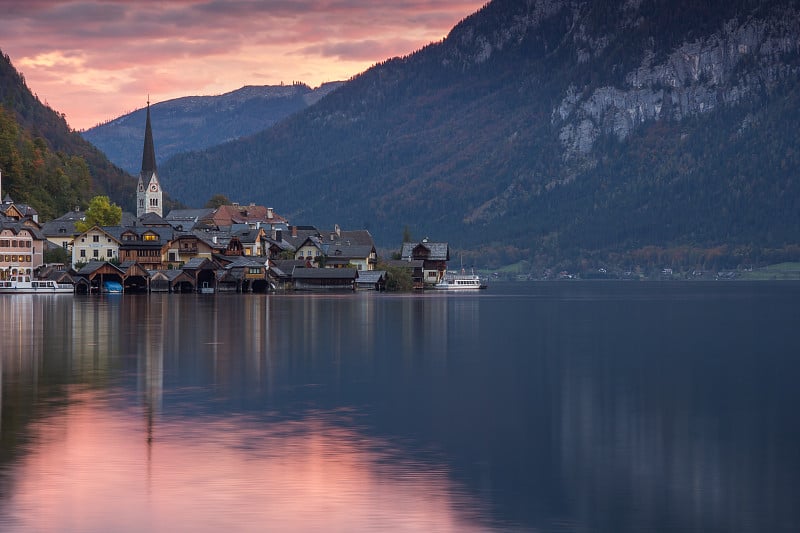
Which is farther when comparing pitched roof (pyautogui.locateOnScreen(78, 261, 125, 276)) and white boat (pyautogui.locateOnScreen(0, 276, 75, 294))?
pitched roof (pyautogui.locateOnScreen(78, 261, 125, 276))

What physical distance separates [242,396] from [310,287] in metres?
133

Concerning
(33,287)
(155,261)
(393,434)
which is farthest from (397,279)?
(393,434)

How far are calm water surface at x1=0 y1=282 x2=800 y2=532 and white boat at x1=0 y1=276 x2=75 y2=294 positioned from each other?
3321 inches

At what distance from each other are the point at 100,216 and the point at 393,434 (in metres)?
151

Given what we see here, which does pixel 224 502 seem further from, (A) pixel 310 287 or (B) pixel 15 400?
(A) pixel 310 287

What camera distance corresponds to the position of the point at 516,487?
93.7 ft

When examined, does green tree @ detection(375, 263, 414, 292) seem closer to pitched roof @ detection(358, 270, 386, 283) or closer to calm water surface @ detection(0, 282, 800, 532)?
pitched roof @ detection(358, 270, 386, 283)

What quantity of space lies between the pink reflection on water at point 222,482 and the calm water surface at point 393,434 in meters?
0.09

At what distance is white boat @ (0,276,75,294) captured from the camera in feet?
510

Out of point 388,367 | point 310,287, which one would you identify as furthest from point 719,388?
point 310,287

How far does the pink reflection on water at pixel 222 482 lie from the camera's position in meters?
25.2

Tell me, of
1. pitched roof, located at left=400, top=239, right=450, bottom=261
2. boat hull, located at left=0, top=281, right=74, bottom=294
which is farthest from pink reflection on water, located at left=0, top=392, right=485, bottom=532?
pitched roof, located at left=400, top=239, right=450, bottom=261

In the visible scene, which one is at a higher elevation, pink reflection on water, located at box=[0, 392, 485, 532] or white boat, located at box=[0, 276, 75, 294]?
white boat, located at box=[0, 276, 75, 294]

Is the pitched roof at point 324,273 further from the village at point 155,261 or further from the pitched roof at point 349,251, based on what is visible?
the pitched roof at point 349,251
